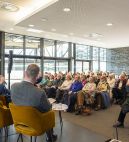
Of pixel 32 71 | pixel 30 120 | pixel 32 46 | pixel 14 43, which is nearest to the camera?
pixel 30 120

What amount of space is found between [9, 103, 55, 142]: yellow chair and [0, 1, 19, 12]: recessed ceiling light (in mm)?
3797

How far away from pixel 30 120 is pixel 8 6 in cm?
429

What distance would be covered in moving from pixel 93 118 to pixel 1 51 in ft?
19.0

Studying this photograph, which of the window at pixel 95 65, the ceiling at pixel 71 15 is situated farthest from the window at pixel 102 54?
the ceiling at pixel 71 15

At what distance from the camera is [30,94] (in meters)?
2.47

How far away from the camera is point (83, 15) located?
233 inches

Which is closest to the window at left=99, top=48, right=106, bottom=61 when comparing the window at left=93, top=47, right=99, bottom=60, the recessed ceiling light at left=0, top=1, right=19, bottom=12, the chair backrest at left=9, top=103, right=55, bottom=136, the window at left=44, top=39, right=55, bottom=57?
the window at left=93, top=47, right=99, bottom=60

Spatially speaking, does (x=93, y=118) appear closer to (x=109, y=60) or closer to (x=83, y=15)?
(x=83, y=15)

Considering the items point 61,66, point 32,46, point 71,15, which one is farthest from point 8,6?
point 61,66

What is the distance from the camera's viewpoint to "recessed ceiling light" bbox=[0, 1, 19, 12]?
5.39 metres

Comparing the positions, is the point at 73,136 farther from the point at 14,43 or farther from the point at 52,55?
the point at 52,55

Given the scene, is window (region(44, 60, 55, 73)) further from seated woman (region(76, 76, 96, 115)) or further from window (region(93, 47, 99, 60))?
seated woman (region(76, 76, 96, 115))

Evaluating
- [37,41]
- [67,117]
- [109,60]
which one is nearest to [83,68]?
[109,60]

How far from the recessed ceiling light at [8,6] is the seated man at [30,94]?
11.4 feet
